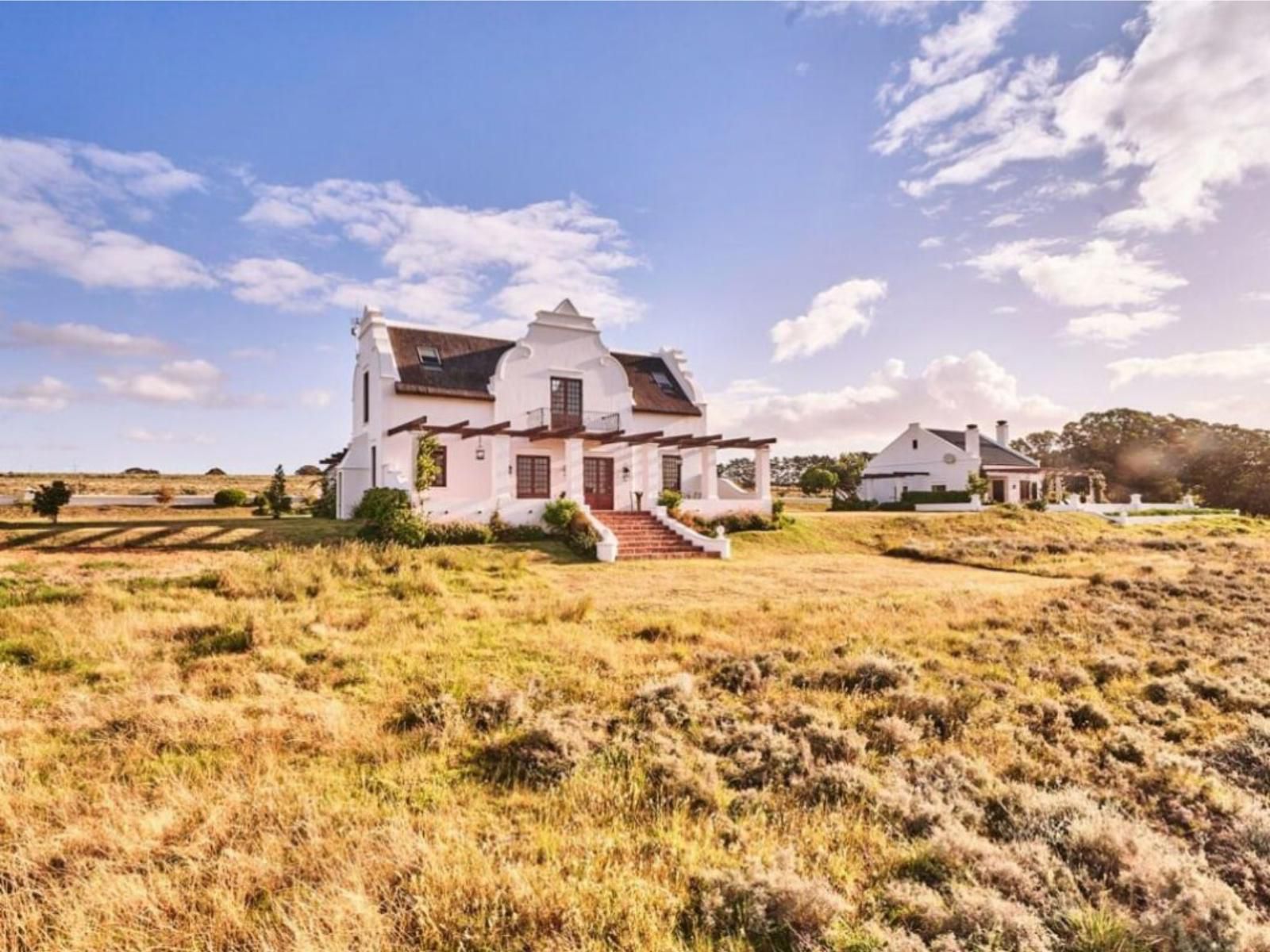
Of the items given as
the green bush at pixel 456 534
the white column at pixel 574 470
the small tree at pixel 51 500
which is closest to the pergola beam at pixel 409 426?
the green bush at pixel 456 534

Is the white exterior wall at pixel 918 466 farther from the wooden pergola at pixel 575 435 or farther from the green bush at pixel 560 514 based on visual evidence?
the green bush at pixel 560 514

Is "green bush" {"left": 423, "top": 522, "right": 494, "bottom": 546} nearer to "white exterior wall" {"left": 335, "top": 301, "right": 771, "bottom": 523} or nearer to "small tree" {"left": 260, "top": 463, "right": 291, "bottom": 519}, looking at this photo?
"white exterior wall" {"left": 335, "top": 301, "right": 771, "bottom": 523}

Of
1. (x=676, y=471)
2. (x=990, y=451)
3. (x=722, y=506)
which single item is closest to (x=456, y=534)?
(x=722, y=506)

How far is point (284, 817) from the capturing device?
4.30 meters

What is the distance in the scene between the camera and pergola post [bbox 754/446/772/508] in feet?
88.6

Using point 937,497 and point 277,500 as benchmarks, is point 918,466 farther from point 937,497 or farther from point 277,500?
point 277,500

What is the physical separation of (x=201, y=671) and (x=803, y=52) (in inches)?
658

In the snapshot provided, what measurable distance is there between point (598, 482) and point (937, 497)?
24.4 meters

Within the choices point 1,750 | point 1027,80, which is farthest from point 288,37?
point 1027,80

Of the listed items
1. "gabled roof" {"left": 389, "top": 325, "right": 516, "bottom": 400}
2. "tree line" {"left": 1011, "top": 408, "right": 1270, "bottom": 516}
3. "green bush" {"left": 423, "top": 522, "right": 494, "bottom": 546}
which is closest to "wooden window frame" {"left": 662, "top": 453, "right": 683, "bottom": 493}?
"gabled roof" {"left": 389, "top": 325, "right": 516, "bottom": 400}

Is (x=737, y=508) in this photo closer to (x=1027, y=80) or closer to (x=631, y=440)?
(x=631, y=440)

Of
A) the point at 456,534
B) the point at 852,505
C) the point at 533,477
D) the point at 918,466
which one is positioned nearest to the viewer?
the point at 456,534

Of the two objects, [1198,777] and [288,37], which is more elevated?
[288,37]

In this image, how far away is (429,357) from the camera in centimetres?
2575
